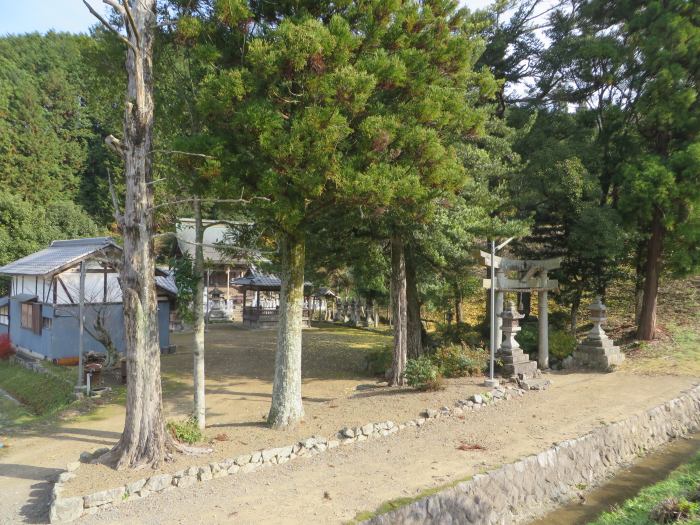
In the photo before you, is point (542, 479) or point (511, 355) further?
point (511, 355)

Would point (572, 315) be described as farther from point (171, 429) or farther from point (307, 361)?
point (171, 429)

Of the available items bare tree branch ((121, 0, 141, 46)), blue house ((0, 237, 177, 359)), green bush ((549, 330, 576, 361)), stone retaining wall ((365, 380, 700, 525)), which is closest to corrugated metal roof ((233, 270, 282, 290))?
blue house ((0, 237, 177, 359))

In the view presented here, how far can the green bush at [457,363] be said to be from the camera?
13.1m

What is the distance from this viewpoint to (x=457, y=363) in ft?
43.1

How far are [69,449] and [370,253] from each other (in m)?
7.82

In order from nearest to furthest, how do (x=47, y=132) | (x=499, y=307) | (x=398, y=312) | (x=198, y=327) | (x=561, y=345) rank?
(x=198, y=327), (x=398, y=312), (x=499, y=307), (x=561, y=345), (x=47, y=132)

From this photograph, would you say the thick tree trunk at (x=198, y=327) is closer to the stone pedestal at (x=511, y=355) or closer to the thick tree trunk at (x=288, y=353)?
the thick tree trunk at (x=288, y=353)

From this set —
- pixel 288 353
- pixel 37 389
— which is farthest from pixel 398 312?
pixel 37 389

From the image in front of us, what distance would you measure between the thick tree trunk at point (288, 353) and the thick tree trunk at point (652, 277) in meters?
12.6

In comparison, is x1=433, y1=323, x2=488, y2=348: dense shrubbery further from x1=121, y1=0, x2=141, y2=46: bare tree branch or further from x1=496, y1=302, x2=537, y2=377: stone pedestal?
x1=121, y1=0, x2=141, y2=46: bare tree branch

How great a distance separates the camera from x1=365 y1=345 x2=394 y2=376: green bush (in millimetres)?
14727

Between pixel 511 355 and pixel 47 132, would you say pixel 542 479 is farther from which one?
pixel 47 132

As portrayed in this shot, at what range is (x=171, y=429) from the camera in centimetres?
816

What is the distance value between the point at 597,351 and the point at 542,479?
27.7 ft
